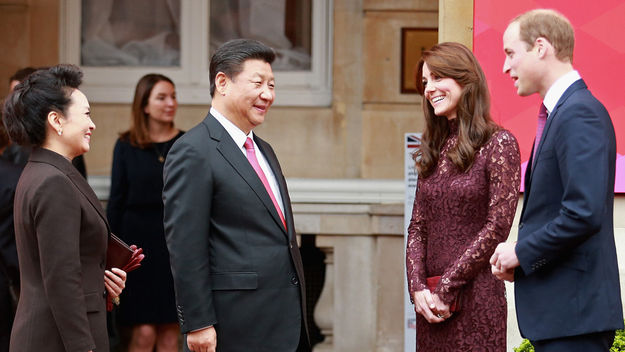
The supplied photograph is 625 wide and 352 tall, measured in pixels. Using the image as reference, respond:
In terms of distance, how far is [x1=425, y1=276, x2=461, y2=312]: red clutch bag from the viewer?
4.05 metres

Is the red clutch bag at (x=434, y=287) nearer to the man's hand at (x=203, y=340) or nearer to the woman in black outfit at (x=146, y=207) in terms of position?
the man's hand at (x=203, y=340)

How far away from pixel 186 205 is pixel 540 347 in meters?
1.39

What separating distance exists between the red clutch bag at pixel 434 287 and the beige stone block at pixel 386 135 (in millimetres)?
A: 3028

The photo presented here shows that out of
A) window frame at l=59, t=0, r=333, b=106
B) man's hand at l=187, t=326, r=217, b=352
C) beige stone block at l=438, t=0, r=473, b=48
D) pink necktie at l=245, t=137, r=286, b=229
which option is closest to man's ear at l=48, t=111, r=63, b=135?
pink necktie at l=245, t=137, r=286, b=229

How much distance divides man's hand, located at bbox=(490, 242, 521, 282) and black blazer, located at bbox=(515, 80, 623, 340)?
3 cm

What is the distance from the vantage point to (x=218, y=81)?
3.94 meters

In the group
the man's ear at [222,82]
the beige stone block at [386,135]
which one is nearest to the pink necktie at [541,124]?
the man's ear at [222,82]

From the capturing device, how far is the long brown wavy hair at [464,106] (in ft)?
13.4

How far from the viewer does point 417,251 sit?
4254 millimetres

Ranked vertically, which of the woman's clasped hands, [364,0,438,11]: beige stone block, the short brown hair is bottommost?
the woman's clasped hands

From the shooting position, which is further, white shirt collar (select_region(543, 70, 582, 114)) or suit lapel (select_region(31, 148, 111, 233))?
suit lapel (select_region(31, 148, 111, 233))

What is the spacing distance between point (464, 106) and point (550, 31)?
2.64 feet

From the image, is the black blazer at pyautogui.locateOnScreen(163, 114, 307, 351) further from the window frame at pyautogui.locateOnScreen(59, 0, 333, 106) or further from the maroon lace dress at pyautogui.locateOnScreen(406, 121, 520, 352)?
the window frame at pyautogui.locateOnScreen(59, 0, 333, 106)

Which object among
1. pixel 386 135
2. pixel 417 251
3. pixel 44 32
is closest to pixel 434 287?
pixel 417 251
